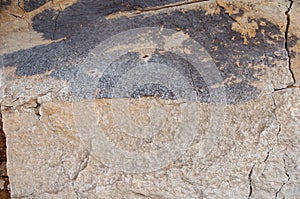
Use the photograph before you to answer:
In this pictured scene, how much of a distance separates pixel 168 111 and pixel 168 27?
0.28 metres

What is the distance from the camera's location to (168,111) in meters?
1.11

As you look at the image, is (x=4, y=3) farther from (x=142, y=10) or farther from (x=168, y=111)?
(x=168, y=111)

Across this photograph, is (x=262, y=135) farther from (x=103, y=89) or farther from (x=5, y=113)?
(x=5, y=113)

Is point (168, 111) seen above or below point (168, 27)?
below

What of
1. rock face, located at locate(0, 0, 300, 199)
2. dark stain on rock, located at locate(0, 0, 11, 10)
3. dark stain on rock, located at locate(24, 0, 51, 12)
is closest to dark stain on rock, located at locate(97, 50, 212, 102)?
rock face, located at locate(0, 0, 300, 199)

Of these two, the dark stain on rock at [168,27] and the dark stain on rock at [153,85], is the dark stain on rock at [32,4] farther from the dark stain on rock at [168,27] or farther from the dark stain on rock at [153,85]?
the dark stain on rock at [153,85]

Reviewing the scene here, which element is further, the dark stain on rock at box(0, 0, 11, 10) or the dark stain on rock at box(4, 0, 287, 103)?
the dark stain on rock at box(0, 0, 11, 10)

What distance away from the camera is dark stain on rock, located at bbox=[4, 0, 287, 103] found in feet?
3.78

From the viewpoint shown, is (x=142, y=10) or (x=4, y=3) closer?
(x=142, y=10)

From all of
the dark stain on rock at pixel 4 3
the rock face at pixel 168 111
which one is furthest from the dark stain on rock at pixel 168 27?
the dark stain on rock at pixel 4 3

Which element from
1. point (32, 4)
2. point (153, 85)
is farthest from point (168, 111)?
point (32, 4)

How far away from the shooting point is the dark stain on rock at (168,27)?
1.15 meters

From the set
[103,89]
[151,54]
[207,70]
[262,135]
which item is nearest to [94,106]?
[103,89]

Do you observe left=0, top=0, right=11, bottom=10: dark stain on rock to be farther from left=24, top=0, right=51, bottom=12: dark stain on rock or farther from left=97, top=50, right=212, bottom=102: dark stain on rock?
left=97, top=50, right=212, bottom=102: dark stain on rock
